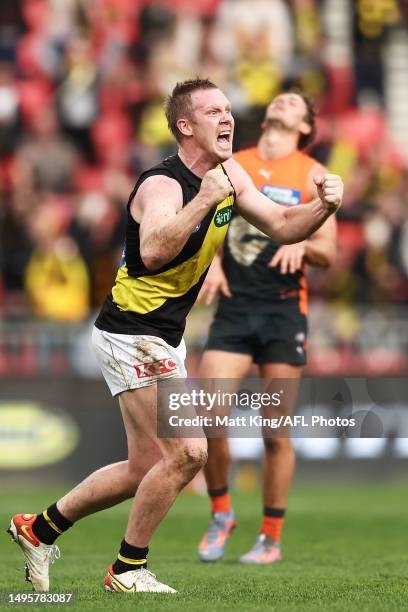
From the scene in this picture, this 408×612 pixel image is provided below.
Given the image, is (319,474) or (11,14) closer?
(319,474)

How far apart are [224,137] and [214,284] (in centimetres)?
226

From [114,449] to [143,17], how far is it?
261 inches

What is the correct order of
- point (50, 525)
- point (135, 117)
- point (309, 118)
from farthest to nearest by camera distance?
point (135, 117) → point (309, 118) → point (50, 525)

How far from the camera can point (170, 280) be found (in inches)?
243

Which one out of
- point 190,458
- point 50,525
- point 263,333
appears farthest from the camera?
point 263,333

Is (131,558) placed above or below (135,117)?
below

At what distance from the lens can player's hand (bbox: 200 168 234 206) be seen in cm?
567

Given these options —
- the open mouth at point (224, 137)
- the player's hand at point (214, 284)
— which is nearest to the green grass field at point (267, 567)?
the player's hand at point (214, 284)

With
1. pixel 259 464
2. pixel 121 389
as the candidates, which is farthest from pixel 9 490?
pixel 121 389

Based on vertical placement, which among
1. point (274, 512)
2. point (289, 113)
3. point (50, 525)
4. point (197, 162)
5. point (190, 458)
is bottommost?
point (274, 512)

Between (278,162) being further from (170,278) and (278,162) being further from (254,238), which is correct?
(170,278)

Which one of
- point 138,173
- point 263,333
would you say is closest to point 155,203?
point 263,333

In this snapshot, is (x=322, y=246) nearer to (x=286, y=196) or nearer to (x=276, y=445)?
(x=286, y=196)

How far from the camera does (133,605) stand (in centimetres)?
564
